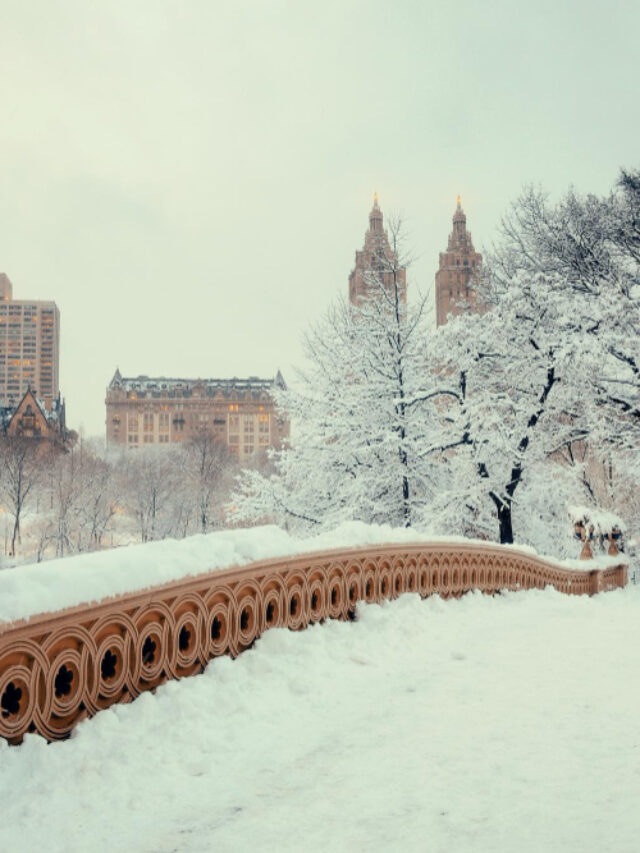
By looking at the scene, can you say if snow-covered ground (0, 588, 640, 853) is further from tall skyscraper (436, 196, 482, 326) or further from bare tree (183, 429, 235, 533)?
tall skyscraper (436, 196, 482, 326)

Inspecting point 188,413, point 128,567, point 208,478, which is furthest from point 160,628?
point 188,413

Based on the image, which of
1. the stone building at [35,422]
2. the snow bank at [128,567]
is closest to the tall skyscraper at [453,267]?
the stone building at [35,422]

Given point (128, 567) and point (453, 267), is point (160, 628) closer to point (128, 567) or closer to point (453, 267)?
point (128, 567)

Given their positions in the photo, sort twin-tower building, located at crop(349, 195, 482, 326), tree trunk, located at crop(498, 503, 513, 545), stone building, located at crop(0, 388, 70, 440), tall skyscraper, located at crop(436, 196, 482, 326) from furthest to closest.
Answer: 1. stone building, located at crop(0, 388, 70, 440)
2. tall skyscraper, located at crop(436, 196, 482, 326)
3. twin-tower building, located at crop(349, 195, 482, 326)
4. tree trunk, located at crop(498, 503, 513, 545)

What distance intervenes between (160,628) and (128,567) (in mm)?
534

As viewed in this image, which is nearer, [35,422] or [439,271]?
[439,271]

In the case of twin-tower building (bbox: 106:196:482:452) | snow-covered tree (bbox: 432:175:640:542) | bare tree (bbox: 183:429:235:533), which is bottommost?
bare tree (bbox: 183:429:235:533)

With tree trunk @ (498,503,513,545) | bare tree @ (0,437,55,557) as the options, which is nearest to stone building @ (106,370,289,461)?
bare tree @ (0,437,55,557)

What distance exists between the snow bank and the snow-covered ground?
2.50 feet

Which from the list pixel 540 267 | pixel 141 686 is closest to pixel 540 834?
pixel 141 686

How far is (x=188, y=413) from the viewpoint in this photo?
16862 cm

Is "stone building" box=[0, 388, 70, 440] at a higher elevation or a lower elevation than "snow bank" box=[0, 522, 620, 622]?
higher

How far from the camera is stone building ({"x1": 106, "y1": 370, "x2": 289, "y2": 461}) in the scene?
167 meters

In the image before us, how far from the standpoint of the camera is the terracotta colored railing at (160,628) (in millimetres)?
3988
